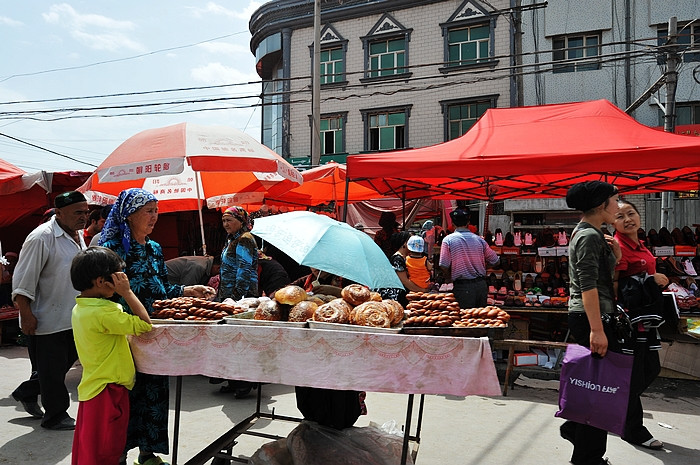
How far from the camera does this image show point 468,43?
1731 cm

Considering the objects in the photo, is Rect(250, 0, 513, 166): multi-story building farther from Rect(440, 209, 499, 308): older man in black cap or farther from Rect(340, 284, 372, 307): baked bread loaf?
Rect(340, 284, 372, 307): baked bread loaf

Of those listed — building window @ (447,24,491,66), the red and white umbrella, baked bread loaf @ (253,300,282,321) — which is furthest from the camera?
building window @ (447,24,491,66)

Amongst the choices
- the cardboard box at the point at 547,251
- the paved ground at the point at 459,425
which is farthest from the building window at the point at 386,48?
the paved ground at the point at 459,425

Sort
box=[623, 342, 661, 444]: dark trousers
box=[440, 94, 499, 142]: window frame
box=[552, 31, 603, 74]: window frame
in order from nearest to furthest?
1. box=[623, 342, 661, 444]: dark trousers
2. box=[552, 31, 603, 74]: window frame
3. box=[440, 94, 499, 142]: window frame

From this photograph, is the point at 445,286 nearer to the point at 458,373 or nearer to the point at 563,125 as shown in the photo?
the point at 563,125

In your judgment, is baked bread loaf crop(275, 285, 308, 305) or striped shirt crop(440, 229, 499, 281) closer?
baked bread loaf crop(275, 285, 308, 305)

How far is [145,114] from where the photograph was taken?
50.7ft

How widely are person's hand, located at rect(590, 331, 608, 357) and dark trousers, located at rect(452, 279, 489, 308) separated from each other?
8.50 feet

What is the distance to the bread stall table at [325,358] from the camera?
2.33 metres

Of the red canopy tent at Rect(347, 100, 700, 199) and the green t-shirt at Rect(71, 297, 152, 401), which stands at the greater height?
the red canopy tent at Rect(347, 100, 700, 199)

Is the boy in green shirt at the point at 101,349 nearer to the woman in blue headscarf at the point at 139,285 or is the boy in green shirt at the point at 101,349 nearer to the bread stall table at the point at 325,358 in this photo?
the bread stall table at the point at 325,358

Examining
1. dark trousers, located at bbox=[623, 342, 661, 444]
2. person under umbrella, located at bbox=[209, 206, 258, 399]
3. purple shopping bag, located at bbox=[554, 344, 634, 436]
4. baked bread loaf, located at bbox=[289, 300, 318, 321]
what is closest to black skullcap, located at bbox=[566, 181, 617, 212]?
purple shopping bag, located at bbox=[554, 344, 634, 436]

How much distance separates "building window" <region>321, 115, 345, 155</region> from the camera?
18.8 metres

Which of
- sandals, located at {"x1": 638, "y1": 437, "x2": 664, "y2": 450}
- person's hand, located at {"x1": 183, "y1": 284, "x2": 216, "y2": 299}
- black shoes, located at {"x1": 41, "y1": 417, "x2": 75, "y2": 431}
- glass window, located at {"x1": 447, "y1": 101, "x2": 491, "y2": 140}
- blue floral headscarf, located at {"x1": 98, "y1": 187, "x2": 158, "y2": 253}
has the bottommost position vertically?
sandals, located at {"x1": 638, "y1": 437, "x2": 664, "y2": 450}
